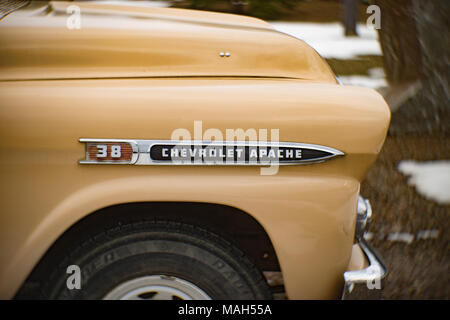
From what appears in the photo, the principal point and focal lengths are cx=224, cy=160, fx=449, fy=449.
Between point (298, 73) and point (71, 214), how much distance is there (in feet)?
3.13

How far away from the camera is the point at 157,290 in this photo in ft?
4.90

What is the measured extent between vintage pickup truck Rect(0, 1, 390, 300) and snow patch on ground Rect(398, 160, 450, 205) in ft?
8.21

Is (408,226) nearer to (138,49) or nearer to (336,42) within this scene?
(138,49)

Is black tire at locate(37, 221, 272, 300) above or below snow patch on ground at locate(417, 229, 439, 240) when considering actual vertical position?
above

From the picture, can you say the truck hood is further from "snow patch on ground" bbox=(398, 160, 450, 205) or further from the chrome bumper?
"snow patch on ground" bbox=(398, 160, 450, 205)

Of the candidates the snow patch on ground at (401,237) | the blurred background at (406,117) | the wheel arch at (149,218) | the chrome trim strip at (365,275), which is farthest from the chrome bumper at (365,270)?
the snow patch on ground at (401,237)

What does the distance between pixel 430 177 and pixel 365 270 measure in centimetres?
289

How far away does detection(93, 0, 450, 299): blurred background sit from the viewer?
114 inches

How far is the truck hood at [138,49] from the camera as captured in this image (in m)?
1.50

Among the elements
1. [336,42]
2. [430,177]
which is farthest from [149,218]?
[336,42]

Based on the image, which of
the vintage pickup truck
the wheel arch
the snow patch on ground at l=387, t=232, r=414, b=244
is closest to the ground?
the snow patch on ground at l=387, t=232, r=414, b=244

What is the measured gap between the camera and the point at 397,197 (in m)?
3.71

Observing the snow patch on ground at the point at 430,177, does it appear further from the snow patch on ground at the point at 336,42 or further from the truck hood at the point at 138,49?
the truck hood at the point at 138,49

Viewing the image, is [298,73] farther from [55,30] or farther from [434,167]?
[434,167]
